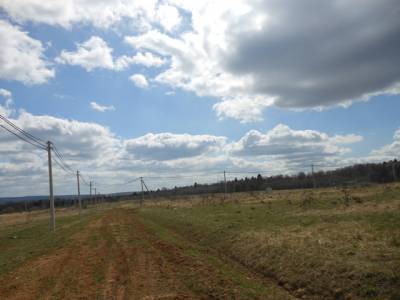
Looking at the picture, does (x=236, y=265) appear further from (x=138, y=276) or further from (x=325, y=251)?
(x=138, y=276)

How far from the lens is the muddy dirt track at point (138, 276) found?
9.48 meters

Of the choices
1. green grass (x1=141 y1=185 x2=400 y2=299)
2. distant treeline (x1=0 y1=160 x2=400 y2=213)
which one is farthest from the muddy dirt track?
distant treeline (x1=0 y1=160 x2=400 y2=213)

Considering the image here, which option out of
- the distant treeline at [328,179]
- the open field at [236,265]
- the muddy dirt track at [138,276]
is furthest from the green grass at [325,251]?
the distant treeline at [328,179]

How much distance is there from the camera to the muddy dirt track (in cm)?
948

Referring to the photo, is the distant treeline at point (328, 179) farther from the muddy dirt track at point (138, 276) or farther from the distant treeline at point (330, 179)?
the muddy dirt track at point (138, 276)

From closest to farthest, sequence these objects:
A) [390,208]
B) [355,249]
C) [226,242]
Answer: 1. [355,249]
2. [226,242]
3. [390,208]

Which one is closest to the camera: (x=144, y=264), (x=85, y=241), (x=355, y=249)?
(x=355, y=249)

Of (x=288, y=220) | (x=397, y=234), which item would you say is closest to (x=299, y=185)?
(x=288, y=220)

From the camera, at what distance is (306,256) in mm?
11336

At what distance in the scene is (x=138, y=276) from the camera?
1139cm

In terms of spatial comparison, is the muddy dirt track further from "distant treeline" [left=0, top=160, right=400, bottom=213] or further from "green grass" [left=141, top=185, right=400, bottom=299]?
"distant treeline" [left=0, top=160, right=400, bottom=213]

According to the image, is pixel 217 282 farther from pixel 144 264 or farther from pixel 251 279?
pixel 144 264

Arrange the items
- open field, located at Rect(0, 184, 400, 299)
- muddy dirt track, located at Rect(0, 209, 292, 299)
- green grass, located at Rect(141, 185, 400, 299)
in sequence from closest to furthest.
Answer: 1. green grass, located at Rect(141, 185, 400, 299)
2. open field, located at Rect(0, 184, 400, 299)
3. muddy dirt track, located at Rect(0, 209, 292, 299)

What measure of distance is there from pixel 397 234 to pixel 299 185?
84634mm
